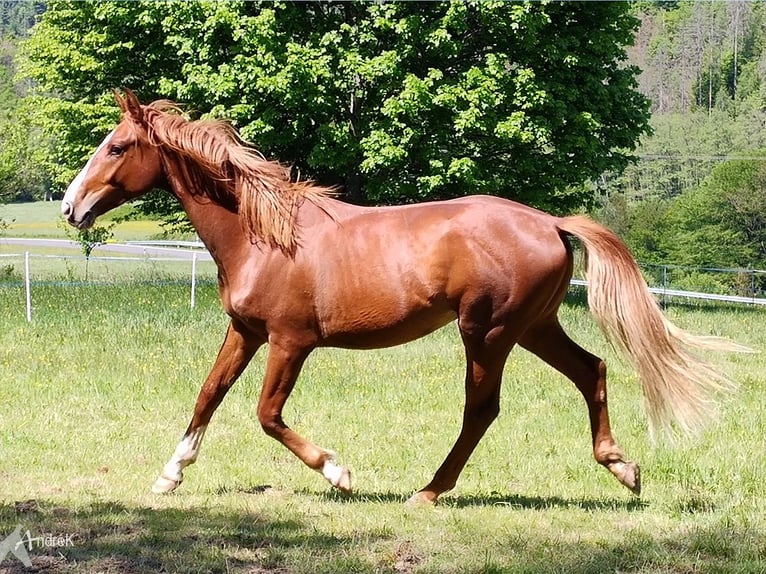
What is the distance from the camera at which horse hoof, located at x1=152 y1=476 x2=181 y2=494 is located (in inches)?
232

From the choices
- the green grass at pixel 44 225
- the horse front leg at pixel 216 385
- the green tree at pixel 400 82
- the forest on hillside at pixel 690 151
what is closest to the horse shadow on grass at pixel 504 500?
the horse front leg at pixel 216 385

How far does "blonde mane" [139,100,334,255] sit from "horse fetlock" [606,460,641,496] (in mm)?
2571

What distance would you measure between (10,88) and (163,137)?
7922 cm

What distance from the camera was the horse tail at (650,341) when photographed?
5695 millimetres

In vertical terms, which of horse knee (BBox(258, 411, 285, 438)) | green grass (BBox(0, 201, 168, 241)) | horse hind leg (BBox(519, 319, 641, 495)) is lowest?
green grass (BBox(0, 201, 168, 241))

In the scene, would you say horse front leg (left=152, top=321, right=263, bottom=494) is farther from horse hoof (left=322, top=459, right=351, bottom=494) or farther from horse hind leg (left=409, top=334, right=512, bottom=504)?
horse hind leg (left=409, top=334, right=512, bottom=504)

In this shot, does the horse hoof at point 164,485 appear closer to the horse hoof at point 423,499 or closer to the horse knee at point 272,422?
the horse knee at point 272,422

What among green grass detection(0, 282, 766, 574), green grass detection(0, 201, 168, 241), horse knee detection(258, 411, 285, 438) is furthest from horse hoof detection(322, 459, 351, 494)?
green grass detection(0, 201, 168, 241)

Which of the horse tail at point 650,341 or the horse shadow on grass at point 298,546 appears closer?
the horse shadow on grass at point 298,546

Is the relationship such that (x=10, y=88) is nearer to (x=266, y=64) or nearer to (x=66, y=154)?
(x=66, y=154)

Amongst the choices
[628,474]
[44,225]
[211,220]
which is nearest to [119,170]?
[211,220]

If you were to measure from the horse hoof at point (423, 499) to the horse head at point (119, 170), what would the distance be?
2712 mm

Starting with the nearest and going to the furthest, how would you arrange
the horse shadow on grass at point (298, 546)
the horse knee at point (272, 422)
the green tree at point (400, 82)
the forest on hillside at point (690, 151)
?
the horse shadow on grass at point (298, 546), the horse knee at point (272, 422), the green tree at point (400, 82), the forest on hillside at point (690, 151)

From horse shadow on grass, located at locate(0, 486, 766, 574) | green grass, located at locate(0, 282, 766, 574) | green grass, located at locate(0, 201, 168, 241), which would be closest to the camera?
horse shadow on grass, located at locate(0, 486, 766, 574)
